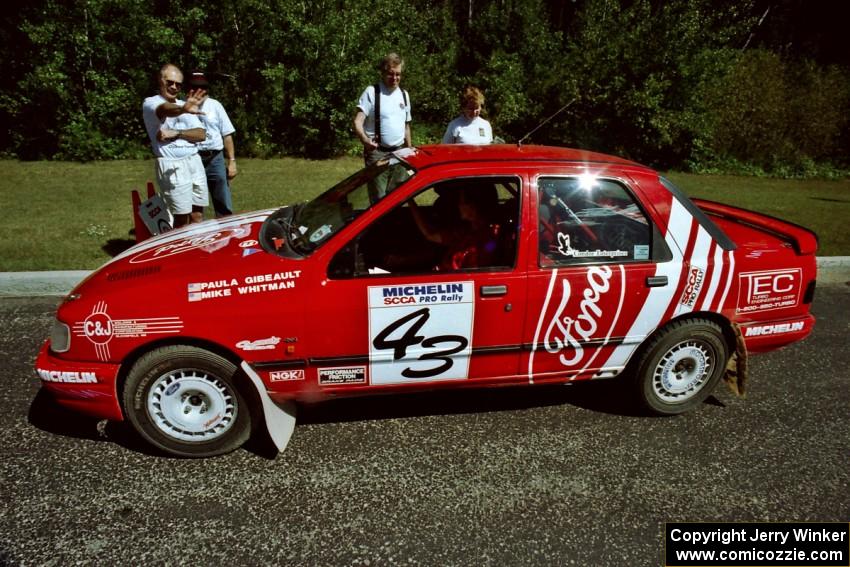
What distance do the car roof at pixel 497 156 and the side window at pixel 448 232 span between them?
0.60 feet

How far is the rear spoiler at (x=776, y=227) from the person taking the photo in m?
3.84

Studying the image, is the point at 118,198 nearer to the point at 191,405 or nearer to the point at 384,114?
the point at 384,114

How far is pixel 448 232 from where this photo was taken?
3.64 metres

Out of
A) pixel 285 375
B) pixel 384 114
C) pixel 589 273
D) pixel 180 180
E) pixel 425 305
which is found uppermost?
pixel 384 114

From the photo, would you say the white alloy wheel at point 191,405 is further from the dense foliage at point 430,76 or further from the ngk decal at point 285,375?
the dense foliage at point 430,76

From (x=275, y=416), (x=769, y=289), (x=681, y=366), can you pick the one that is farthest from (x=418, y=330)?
(x=769, y=289)

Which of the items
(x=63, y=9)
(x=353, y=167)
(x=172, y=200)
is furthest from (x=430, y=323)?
(x=63, y=9)

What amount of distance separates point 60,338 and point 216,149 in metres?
3.76

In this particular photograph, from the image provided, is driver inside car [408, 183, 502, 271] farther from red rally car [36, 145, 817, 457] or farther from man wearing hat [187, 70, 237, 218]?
man wearing hat [187, 70, 237, 218]

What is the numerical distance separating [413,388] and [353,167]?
Result: 10333mm

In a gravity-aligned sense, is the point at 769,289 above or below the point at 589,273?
below

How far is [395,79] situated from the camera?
6.34m

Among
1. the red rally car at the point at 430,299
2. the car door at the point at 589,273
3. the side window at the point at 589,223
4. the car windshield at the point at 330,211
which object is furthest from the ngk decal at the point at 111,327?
the side window at the point at 589,223

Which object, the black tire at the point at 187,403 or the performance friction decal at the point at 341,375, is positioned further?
the performance friction decal at the point at 341,375
